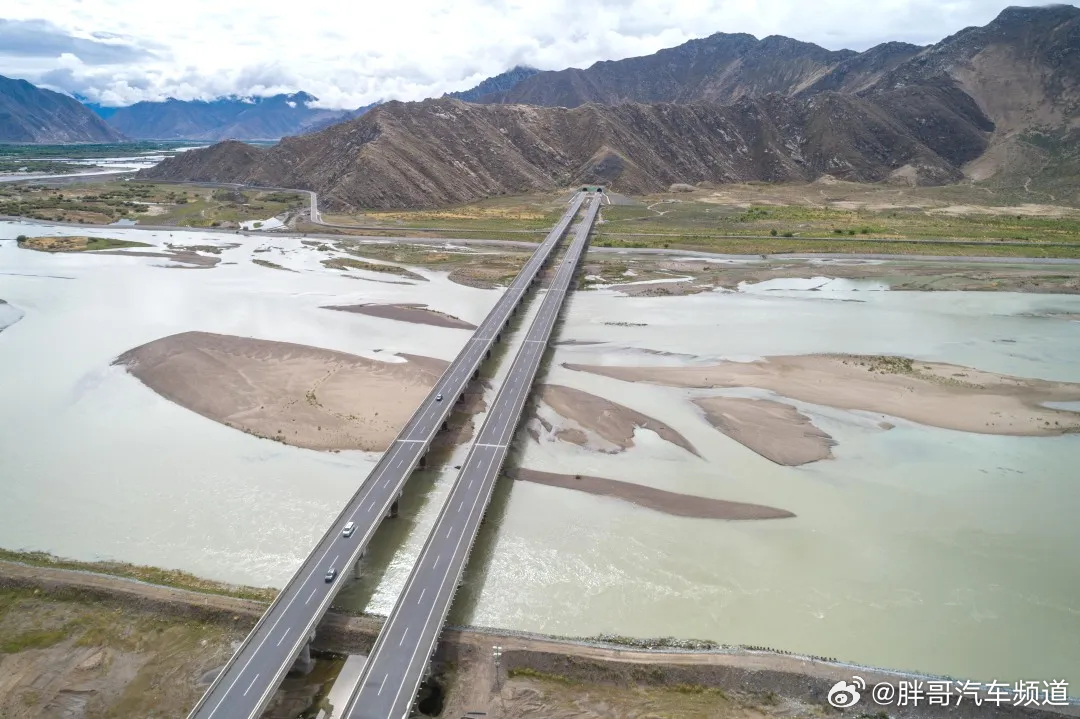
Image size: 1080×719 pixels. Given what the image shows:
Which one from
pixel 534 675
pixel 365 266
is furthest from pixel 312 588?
pixel 365 266

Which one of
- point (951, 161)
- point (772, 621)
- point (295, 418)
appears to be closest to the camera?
point (772, 621)


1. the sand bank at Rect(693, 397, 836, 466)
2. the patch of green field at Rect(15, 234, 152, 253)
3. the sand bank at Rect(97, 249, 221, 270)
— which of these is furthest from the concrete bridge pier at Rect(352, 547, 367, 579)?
the patch of green field at Rect(15, 234, 152, 253)

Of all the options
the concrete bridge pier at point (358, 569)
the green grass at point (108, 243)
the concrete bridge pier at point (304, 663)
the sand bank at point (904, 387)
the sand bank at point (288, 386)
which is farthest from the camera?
the green grass at point (108, 243)

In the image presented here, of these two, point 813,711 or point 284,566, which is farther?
point 284,566

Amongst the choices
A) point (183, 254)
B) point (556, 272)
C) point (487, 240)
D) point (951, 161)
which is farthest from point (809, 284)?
point (951, 161)

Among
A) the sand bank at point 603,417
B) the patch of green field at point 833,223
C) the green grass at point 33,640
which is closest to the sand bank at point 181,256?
the sand bank at point 603,417

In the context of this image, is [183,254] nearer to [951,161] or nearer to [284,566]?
[284,566]

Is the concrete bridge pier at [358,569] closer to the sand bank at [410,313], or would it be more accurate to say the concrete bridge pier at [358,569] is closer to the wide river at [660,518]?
the wide river at [660,518]
